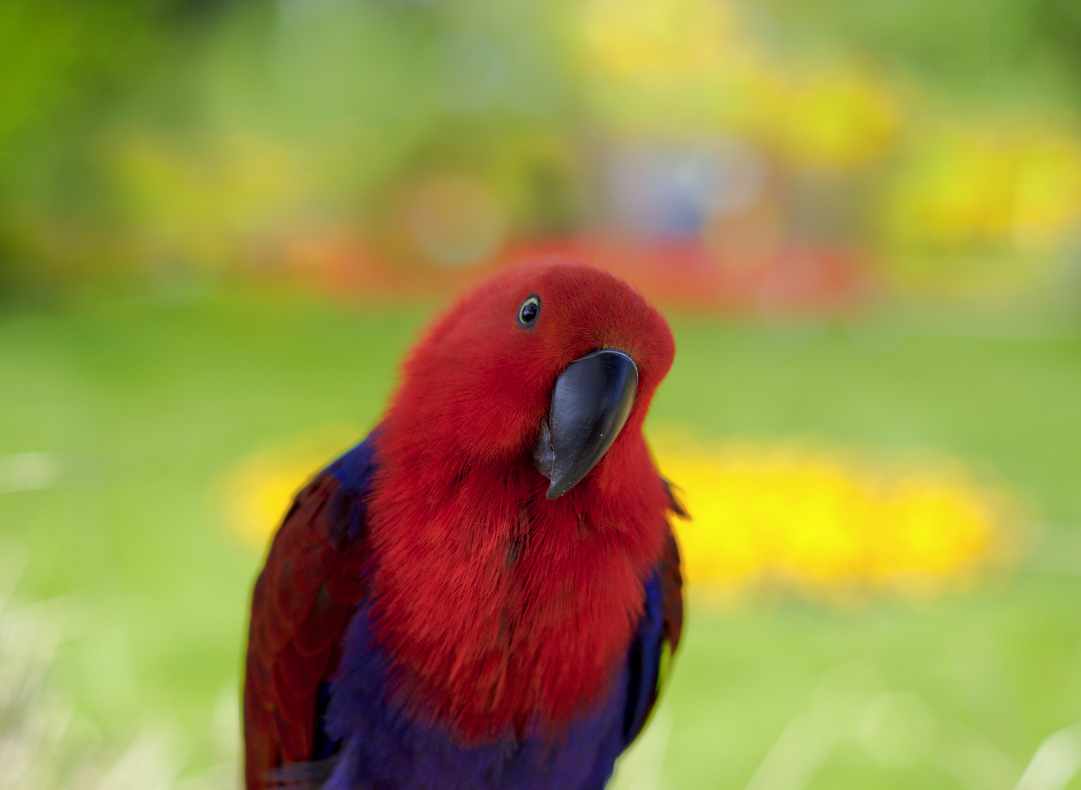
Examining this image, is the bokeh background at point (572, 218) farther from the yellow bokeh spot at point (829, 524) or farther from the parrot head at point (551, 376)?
the parrot head at point (551, 376)

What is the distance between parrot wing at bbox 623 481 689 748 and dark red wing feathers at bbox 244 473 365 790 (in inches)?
5.9

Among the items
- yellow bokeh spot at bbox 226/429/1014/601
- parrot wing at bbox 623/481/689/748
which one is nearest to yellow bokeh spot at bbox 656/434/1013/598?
yellow bokeh spot at bbox 226/429/1014/601

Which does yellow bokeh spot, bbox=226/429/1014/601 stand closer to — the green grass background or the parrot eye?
the green grass background

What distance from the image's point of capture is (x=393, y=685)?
0.47m

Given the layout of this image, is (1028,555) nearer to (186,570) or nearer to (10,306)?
(186,570)

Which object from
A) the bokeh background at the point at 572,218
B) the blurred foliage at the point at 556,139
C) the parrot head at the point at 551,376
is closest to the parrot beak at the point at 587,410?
the parrot head at the point at 551,376

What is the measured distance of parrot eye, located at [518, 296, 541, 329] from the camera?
0.43 metres

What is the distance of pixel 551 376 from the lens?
42 cm

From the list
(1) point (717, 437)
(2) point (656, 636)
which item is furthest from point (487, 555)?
(1) point (717, 437)

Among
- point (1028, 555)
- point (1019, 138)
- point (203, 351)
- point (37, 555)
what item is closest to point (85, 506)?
point (37, 555)

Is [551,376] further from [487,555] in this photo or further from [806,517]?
[806,517]

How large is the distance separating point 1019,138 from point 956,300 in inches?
14.9

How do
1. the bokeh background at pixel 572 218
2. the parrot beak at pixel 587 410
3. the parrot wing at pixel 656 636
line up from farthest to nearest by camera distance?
the bokeh background at pixel 572 218
the parrot wing at pixel 656 636
the parrot beak at pixel 587 410

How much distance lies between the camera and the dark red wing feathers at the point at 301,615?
487 mm
